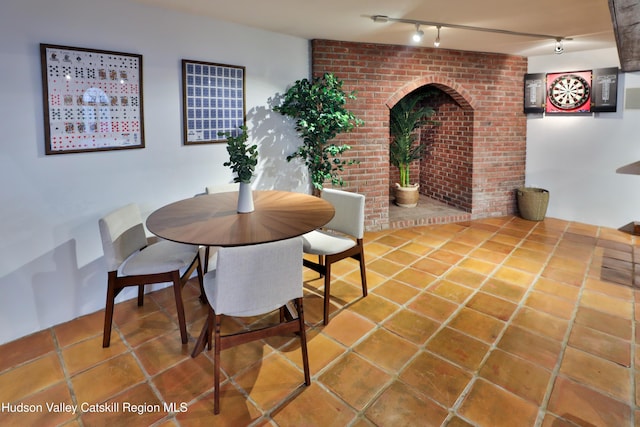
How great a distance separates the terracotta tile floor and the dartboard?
2.49 metres

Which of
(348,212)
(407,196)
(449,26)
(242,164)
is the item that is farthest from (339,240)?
(407,196)

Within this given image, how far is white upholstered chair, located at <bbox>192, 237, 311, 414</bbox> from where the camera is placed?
1.84 m

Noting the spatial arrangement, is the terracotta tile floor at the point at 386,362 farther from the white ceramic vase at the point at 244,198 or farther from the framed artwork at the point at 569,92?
the framed artwork at the point at 569,92

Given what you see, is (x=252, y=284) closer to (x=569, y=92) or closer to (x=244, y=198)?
(x=244, y=198)

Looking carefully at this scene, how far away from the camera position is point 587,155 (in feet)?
16.5

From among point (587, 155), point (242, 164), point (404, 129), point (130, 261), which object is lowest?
point (130, 261)

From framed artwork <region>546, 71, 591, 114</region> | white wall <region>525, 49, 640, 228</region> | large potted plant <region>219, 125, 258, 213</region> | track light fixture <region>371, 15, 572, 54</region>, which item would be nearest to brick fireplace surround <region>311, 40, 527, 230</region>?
white wall <region>525, 49, 640, 228</region>

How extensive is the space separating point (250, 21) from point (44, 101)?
1802 millimetres

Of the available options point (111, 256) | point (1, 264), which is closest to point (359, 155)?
point (111, 256)

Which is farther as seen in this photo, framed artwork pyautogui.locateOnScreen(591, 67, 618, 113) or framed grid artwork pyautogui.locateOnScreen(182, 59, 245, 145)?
framed artwork pyautogui.locateOnScreen(591, 67, 618, 113)

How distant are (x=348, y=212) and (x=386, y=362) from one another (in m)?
1.22

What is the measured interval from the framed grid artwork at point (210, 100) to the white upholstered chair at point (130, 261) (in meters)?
1.00

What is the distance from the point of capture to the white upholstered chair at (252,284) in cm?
184

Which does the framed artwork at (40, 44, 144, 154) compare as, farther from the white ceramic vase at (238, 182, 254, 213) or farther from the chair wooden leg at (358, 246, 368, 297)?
the chair wooden leg at (358, 246, 368, 297)
